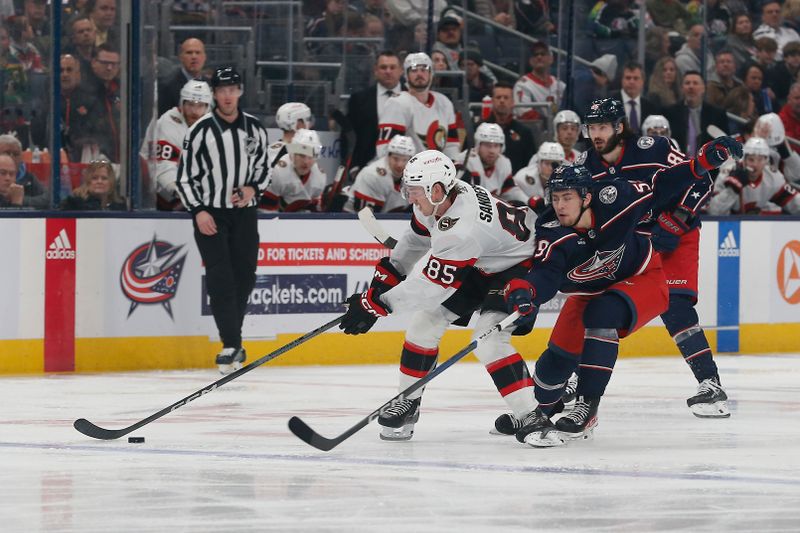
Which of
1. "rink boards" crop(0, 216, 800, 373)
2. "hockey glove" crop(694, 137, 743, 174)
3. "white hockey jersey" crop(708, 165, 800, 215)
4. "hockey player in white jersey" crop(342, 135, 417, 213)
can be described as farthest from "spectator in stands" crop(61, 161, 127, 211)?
"white hockey jersey" crop(708, 165, 800, 215)

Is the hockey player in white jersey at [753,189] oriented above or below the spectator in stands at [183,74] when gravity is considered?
below

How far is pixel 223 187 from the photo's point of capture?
880 centimetres

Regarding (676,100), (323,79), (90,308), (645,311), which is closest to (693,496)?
(645,311)

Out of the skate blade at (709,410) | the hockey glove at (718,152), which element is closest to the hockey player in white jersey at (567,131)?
the skate blade at (709,410)

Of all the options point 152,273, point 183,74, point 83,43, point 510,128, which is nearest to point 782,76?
point 510,128

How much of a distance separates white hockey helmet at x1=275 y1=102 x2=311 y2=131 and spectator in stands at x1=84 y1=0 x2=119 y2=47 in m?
1.20

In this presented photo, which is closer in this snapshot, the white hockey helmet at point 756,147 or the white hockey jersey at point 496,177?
the white hockey jersey at point 496,177

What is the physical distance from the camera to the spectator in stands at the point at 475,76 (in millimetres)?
11055

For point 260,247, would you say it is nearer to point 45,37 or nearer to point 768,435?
point 45,37

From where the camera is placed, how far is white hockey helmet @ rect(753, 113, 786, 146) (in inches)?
456

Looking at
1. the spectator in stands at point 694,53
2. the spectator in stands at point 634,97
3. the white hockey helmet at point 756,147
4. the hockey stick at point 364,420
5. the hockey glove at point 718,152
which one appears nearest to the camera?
the hockey stick at point 364,420

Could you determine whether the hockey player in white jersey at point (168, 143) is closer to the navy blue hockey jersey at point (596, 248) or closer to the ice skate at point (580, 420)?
the navy blue hockey jersey at point (596, 248)

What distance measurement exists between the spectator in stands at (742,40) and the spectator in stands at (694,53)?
0.29 metres

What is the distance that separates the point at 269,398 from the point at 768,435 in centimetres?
248
